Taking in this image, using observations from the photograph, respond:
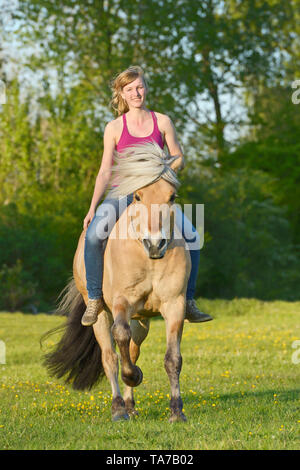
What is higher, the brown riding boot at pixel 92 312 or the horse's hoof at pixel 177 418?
the brown riding boot at pixel 92 312

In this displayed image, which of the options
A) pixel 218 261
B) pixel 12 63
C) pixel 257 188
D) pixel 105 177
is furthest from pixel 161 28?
pixel 105 177

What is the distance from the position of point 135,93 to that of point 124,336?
7.81ft

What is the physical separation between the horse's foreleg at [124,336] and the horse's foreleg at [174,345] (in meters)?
0.33

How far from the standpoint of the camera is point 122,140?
670 cm

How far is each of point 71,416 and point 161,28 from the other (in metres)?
27.8

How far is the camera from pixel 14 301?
2603cm

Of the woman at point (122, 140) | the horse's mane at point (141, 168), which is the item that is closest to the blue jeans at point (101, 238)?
the woman at point (122, 140)

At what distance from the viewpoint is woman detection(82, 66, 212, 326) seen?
6707 millimetres

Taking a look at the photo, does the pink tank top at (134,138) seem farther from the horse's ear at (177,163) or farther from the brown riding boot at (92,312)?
the brown riding boot at (92,312)

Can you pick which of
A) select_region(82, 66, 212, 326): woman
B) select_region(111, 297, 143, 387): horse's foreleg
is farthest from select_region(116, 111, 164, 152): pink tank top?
select_region(111, 297, 143, 387): horse's foreleg

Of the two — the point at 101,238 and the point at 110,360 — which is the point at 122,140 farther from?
the point at 110,360

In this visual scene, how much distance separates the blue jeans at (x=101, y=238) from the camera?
6.73 m

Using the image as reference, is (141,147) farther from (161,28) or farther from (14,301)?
(161,28)

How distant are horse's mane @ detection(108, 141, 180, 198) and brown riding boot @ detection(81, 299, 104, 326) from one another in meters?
1.19
